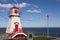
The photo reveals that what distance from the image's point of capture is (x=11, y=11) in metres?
30.6

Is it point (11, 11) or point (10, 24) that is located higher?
point (11, 11)

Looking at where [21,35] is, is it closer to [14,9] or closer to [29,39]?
[14,9]

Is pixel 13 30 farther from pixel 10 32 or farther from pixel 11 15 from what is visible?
pixel 11 15

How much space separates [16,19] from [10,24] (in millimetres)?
1287

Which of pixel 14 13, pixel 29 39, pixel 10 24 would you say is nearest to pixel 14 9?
pixel 14 13

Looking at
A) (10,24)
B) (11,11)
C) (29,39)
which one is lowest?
(29,39)

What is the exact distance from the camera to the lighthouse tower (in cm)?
2978

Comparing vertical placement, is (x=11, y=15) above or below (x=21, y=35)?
above

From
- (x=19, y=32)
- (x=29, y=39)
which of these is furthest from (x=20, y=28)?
(x=29, y=39)

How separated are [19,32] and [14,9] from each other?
3.79 meters

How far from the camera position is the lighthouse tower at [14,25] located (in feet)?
97.7

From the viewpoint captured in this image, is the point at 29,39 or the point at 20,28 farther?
the point at 20,28

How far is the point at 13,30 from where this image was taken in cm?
2988

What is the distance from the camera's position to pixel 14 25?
3031cm
